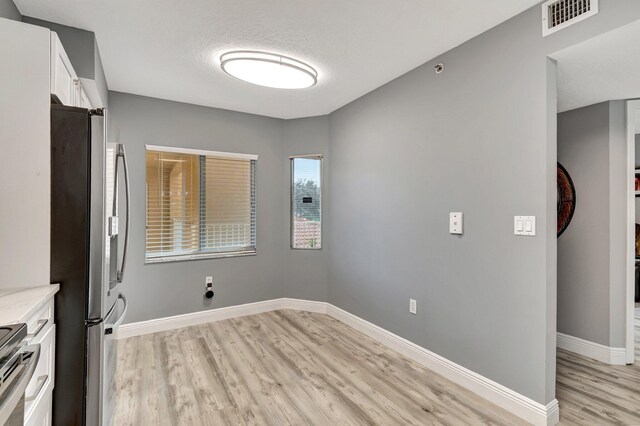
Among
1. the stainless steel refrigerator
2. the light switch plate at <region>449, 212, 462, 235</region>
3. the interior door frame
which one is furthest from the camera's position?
the interior door frame

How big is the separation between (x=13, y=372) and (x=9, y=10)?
2064mm

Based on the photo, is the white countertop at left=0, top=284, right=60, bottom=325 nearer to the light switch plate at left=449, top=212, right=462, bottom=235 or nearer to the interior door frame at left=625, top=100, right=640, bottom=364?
the light switch plate at left=449, top=212, right=462, bottom=235

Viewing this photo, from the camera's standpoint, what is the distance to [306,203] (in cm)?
410

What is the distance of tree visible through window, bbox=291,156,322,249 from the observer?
404 centimetres

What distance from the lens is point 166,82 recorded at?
2.95m

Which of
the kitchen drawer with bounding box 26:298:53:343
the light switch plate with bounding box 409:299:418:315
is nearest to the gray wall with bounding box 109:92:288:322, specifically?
the light switch plate with bounding box 409:299:418:315

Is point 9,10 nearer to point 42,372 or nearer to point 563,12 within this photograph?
point 42,372

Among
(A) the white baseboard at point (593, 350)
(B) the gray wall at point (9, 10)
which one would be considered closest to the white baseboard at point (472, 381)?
(A) the white baseboard at point (593, 350)

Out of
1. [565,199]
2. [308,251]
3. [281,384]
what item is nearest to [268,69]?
[308,251]

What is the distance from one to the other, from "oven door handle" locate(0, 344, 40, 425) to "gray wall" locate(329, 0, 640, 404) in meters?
2.39

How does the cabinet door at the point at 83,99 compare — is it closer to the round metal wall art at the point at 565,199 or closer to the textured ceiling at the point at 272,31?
the textured ceiling at the point at 272,31

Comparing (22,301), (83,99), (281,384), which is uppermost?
(83,99)

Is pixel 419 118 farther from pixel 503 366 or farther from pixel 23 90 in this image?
pixel 23 90

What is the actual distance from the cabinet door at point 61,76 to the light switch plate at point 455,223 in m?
2.54
